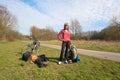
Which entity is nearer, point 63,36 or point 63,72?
point 63,72

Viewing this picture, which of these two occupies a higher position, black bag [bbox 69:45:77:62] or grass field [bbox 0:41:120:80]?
black bag [bbox 69:45:77:62]

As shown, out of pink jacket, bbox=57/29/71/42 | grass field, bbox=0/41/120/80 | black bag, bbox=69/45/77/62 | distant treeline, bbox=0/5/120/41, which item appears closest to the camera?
grass field, bbox=0/41/120/80

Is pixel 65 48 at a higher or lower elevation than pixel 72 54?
higher

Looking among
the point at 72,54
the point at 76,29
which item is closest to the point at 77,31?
the point at 76,29

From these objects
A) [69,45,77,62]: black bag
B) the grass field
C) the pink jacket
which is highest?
the pink jacket

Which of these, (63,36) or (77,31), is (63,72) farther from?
(77,31)

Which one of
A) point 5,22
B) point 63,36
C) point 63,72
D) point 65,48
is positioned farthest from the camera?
point 5,22

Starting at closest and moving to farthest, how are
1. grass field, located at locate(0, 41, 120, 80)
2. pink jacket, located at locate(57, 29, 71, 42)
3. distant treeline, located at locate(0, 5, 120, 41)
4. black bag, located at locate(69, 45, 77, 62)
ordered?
1. grass field, located at locate(0, 41, 120, 80)
2. pink jacket, located at locate(57, 29, 71, 42)
3. black bag, located at locate(69, 45, 77, 62)
4. distant treeline, located at locate(0, 5, 120, 41)

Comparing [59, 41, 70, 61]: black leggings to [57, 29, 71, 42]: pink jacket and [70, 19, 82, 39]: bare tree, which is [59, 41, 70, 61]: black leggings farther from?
[70, 19, 82, 39]: bare tree

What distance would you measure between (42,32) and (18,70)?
81.1m

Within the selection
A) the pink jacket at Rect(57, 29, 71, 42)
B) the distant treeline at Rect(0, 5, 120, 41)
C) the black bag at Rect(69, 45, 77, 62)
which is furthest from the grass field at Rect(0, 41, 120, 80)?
the distant treeline at Rect(0, 5, 120, 41)

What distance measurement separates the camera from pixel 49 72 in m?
7.69

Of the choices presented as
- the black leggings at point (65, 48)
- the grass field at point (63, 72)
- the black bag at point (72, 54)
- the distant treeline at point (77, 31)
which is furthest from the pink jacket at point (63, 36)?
the distant treeline at point (77, 31)

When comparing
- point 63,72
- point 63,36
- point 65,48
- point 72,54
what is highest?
point 63,36
